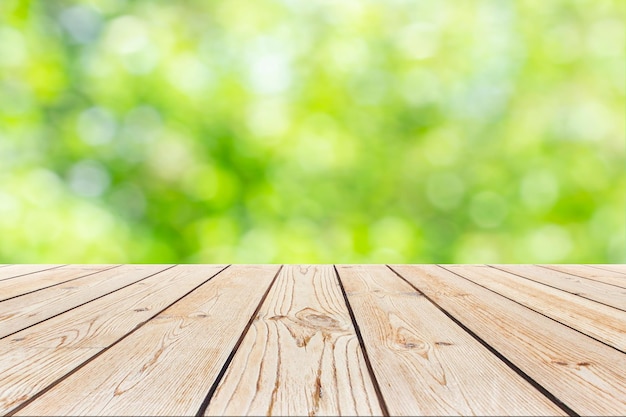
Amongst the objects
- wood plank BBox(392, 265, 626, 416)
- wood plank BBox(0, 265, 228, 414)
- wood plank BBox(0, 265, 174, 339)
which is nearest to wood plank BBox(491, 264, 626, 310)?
wood plank BBox(392, 265, 626, 416)

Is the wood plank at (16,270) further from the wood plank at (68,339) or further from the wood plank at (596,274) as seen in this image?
the wood plank at (596,274)

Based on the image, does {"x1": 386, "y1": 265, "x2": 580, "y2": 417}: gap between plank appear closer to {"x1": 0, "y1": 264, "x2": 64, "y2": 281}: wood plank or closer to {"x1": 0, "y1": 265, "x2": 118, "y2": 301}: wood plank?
{"x1": 0, "y1": 265, "x2": 118, "y2": 301}: wood plank

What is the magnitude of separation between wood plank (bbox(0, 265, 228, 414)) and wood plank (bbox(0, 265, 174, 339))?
3 centimetres

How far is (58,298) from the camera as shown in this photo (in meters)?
1.08

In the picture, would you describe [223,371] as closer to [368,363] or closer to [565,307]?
[368,363]

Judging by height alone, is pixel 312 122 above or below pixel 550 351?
above

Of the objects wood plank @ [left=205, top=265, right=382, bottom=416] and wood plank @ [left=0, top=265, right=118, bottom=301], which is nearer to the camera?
wood plank @ [left=205, top=265, right=382, bottom=416]

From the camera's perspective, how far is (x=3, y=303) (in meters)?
1.04

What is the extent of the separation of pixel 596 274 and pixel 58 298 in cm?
141

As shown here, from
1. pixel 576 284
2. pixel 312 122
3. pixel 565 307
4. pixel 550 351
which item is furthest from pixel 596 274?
pixel 312 122

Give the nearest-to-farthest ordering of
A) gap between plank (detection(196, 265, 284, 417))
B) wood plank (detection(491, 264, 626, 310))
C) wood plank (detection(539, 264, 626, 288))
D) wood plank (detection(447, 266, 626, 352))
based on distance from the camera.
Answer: gap between plank (detection(196, 265, 284, 417)), wood plank (detection(447, 266, 626, 352)), wood plank (detection(491, 264, 626, 310)), wood plank (detection(539, 264, 626, 288))

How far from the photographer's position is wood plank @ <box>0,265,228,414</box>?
0.59 meters

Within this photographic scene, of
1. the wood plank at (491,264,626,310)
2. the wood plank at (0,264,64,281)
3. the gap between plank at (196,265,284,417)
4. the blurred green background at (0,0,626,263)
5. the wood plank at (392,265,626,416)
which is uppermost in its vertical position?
the blurred green background at (0,0,626,263)

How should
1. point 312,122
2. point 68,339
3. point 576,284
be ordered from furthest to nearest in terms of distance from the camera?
point 312,122
point 576,284
point 68,339
